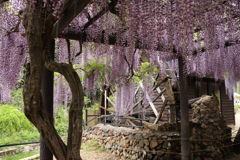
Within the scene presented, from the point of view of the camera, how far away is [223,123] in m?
5.53

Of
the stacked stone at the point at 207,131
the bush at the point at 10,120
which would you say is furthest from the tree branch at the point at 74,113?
the stacked stone at the point at 207,131

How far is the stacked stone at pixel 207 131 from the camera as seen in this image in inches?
191

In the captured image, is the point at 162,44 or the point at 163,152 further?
the point at 163,152

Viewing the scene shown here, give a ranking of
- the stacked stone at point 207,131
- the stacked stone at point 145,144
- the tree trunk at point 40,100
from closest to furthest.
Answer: the tree trunk at point 40,100 → the stacked stone at point 145,144 → the stacked stone at point 207,131

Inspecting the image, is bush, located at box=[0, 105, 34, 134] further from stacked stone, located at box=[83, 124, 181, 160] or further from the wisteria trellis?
stacked stone, located at box=[83, 124, 181, 160]

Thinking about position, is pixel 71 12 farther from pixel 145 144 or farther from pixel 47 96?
pixel 145 144

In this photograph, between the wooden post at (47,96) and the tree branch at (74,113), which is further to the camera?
the wooden post at (47,96)

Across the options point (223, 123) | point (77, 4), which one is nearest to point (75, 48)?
point (77, 4)

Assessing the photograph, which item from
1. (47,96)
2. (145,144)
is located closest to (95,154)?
(145,144)

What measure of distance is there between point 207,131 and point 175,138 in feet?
3.08

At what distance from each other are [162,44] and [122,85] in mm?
1994

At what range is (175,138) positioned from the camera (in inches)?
184

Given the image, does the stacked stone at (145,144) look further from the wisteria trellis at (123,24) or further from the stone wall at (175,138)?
the wisteria trellis at (123,24)

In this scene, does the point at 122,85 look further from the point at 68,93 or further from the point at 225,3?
the point at 225,3
